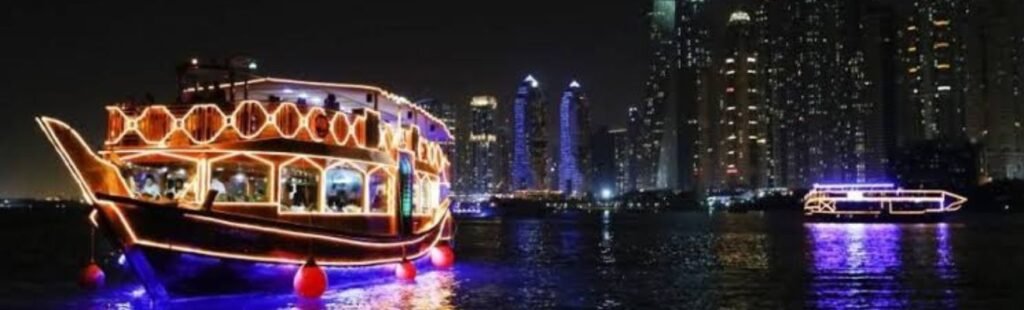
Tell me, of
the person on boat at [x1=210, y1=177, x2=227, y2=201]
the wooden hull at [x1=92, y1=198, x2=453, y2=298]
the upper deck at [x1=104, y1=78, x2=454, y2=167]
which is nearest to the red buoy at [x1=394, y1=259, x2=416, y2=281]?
the upper deck at [x1=104, y1=78, x2=454, y2=167]

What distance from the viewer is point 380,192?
3009 centimetres

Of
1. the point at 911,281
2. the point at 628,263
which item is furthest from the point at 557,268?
the point at 911,281

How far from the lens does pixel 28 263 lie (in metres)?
48.4

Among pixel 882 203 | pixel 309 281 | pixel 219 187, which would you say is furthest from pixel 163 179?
pixel 882 203

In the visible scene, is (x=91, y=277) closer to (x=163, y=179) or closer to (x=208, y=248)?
(x=163, y=179)

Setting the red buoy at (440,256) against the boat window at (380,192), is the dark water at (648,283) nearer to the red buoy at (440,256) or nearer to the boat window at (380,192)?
the red buoy at (440,256)

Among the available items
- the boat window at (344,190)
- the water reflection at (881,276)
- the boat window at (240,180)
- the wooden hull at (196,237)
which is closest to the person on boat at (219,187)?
the boat window at (240,180)

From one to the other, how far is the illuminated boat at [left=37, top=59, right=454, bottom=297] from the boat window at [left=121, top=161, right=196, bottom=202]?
2 centimetres

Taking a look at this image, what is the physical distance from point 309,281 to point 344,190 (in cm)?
339

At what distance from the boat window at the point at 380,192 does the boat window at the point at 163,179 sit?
5.75m

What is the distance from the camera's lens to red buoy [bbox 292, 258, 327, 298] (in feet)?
82.8

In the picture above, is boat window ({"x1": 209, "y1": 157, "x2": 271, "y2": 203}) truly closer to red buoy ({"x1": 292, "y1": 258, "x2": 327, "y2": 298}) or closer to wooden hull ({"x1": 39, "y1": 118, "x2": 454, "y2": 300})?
wooden hull ({"x1": 39, "y1": 118, "x2": 454, "y2": 300})

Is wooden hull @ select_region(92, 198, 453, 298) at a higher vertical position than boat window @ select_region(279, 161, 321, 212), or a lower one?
lower

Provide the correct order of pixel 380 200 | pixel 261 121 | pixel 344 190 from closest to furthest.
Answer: pixel 261 121, pixel 344 190, pixel 380 200
